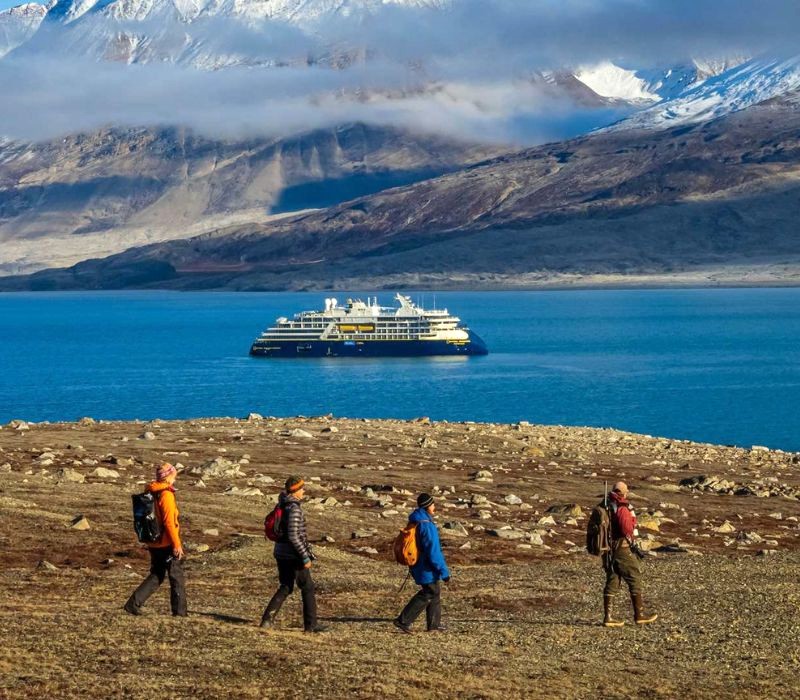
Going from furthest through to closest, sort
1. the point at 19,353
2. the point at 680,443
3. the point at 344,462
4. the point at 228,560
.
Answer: the point at 19,353 < the point at 680,443 < the point at 344,462 < the point at 228,560

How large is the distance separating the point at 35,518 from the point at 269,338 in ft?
327

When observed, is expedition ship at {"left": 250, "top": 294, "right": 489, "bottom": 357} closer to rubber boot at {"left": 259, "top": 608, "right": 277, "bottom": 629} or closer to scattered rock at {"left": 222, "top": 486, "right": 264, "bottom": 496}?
scattered rock at {"left": 222, "top": 486, "right": 264, "bottom": 496}

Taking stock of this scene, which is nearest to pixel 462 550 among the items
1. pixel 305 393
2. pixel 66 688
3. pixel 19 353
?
pixel 66 688

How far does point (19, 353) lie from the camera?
132875 mm

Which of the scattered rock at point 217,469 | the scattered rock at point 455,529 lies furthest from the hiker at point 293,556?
the scattered rock at point 217,469

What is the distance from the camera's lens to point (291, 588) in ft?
54.3

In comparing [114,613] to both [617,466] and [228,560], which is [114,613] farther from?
[617,466]

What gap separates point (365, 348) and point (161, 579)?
105 metres

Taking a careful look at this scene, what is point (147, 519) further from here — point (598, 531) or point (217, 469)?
point (217, 469)

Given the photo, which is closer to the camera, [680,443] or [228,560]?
[228,560]

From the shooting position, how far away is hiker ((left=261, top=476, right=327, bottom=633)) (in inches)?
642

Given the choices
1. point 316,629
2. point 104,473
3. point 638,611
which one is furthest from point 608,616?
point 104,473

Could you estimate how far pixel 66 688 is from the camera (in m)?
13.8

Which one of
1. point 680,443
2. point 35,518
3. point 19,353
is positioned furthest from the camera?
point 19,353
